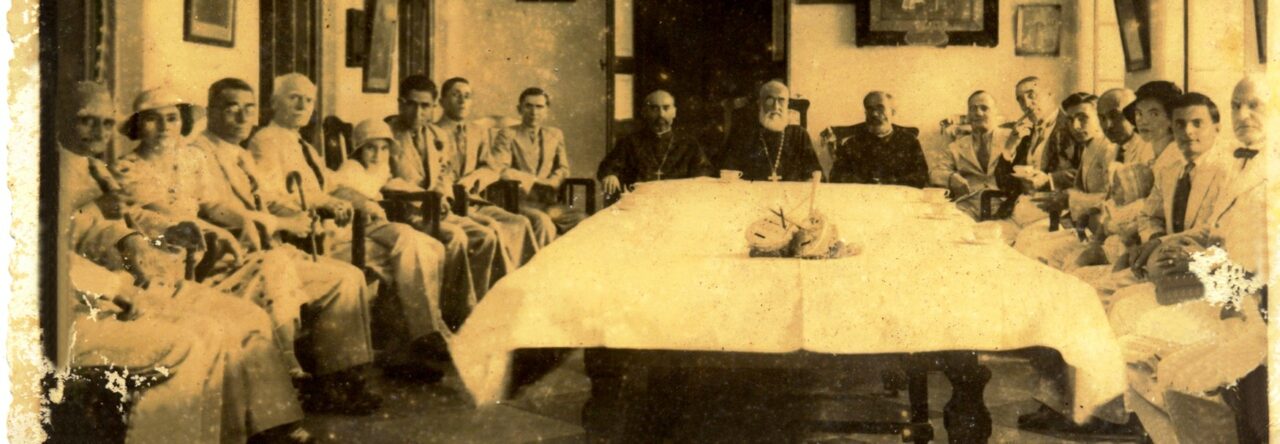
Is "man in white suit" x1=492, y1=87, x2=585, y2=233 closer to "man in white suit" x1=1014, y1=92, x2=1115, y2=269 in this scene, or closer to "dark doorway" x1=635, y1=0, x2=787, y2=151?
"dark doorway" x1=635, y1=0, x2=787, y2=151

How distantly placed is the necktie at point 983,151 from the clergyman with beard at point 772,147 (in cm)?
49

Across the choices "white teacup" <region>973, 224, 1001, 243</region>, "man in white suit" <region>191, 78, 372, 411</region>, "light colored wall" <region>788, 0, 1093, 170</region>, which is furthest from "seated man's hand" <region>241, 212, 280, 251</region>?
"white teacup" <region>973, 224, 1001, 243</region>

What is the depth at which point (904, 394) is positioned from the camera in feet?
13.3

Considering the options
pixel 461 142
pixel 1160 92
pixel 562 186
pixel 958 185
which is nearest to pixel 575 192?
pixel 562 186

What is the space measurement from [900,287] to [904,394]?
63 centimetres

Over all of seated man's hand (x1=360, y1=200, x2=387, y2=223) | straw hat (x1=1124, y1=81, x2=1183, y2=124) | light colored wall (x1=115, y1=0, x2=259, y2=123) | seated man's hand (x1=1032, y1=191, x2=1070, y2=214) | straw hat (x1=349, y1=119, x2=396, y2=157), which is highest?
light colored wall (x1=115, y1=0, x2=259, y2=123)

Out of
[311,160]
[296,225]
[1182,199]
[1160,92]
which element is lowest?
[296,225]

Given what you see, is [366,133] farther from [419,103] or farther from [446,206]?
[446,206]

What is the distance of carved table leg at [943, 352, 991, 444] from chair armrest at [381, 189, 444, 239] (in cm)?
164

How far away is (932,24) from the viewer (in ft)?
12.6

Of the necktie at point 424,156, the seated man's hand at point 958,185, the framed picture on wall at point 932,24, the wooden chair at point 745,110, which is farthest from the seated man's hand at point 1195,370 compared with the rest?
the necktie at point 424,156

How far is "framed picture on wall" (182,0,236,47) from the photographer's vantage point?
12.2ft

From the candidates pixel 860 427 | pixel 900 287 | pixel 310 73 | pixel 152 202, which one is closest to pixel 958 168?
pixel 900 287

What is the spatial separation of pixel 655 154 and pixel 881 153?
70cm
